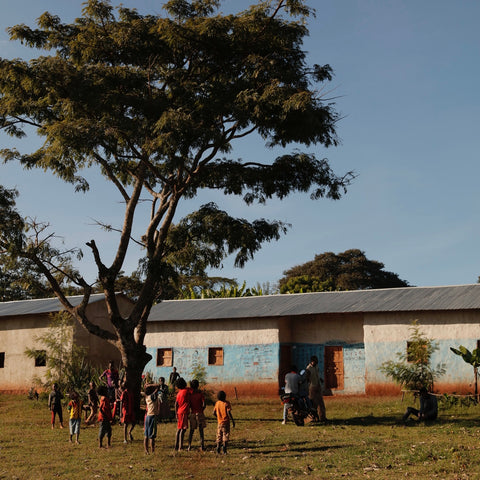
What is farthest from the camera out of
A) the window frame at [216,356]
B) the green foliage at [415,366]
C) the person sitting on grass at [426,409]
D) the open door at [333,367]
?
the window frame at [216,356]

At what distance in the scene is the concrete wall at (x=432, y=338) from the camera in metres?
24.2

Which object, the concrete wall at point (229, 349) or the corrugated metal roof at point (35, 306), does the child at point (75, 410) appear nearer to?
the concrete wall at point (229, 349)

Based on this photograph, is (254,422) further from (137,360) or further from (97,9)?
(97,9)

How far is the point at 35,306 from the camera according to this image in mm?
33500

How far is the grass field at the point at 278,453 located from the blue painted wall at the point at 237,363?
7.07 m

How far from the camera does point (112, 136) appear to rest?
18.3 meters

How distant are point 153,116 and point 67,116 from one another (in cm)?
255

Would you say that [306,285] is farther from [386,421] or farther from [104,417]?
[104,417]

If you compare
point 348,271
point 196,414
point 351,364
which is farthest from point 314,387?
point 348,271

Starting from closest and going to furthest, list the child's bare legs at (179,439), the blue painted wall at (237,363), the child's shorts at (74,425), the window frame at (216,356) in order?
the child's bare legs at (179,439)
the child's shorts at (74,425)
the blue painted wall at (237,363)
the window frame at (216,356)

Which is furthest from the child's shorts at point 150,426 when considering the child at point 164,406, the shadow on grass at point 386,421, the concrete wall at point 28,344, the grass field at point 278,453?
the concrete wall at point 28,344

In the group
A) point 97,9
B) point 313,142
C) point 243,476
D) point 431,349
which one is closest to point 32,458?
point 243,476

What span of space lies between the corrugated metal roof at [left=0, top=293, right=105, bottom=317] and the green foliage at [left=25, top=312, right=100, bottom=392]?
1.17 m

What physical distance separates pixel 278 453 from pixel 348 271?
45.3m
